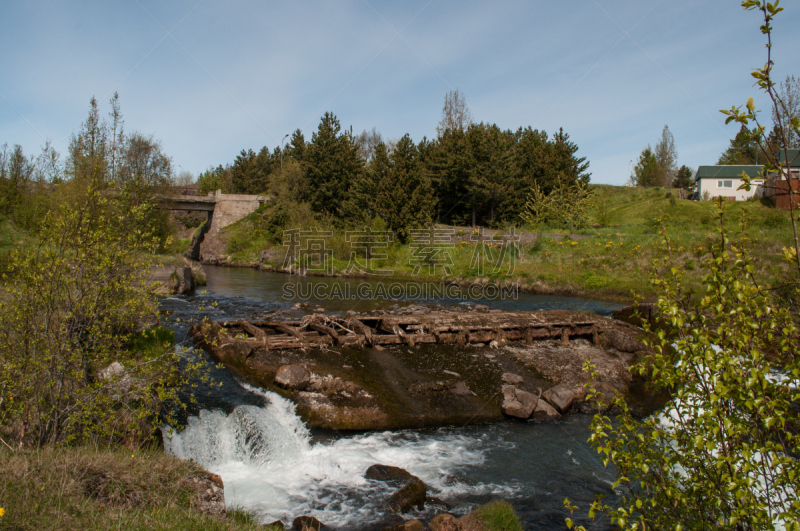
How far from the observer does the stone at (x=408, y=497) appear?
25.5 ft

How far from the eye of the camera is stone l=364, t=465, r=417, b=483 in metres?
8.62

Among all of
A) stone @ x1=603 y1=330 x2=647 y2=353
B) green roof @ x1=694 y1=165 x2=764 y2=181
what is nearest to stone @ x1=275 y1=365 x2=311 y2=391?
stone @ x1=603 y1=330 x2=647 y2=353

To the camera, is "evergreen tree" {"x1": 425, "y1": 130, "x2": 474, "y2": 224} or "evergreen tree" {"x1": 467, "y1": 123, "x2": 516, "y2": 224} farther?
"evergreen tree" {"x1": 425, "y1": 130, "x2": 474, "y2": 224}

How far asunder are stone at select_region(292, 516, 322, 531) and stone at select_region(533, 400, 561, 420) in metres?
7.17

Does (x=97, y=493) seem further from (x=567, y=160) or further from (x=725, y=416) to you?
(x=567, y=160)

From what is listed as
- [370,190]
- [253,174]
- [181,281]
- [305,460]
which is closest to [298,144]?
[253,174]

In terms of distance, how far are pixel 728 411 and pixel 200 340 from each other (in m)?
15.2

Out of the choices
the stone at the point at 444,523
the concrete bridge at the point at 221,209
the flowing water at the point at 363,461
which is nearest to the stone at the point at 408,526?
the stone at the point at 444,523

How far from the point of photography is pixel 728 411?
3.64m

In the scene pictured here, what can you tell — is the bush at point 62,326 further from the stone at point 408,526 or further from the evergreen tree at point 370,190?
the evergreen tree at point 370,190

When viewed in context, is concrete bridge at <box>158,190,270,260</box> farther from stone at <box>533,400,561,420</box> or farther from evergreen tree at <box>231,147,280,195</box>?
stone at <box>533,400,561,420</box>

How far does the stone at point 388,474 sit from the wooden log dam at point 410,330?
683 centimetres

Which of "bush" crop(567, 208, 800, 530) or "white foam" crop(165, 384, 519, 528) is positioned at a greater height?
"bush" crop(567, 208, 800, 530)

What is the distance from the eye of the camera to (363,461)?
9.45 metres
